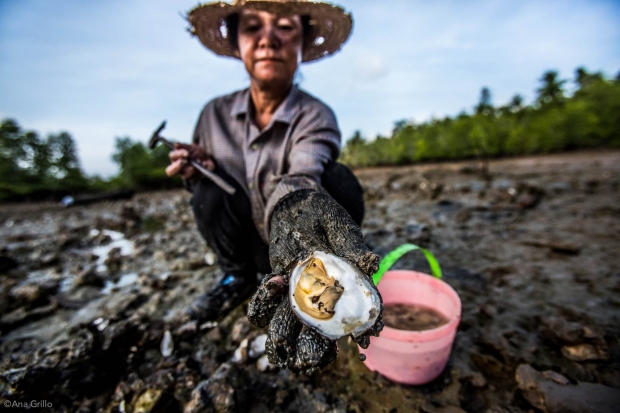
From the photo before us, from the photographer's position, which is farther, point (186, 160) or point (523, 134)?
point (523, 134)

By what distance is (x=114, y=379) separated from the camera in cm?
148

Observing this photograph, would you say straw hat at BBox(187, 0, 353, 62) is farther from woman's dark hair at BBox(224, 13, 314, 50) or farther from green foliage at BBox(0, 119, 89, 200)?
green foliage at BBox(0, 119, 89, 200)

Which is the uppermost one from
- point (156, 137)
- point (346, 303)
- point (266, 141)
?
point (156, 137)

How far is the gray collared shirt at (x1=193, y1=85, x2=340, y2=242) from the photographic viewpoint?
6.32 ft

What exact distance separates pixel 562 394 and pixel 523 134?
2245cm

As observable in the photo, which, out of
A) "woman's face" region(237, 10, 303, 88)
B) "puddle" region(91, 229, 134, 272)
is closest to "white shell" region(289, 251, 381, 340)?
"woman's face" region(237, 10, 303, 88)

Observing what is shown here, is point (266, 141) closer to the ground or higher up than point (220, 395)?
higher up

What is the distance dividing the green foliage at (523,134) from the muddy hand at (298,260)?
43.6ft

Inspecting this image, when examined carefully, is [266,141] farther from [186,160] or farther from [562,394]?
[562,394]

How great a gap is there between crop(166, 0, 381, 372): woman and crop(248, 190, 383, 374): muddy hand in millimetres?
257

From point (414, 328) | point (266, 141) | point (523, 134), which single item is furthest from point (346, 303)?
point (523, 134)

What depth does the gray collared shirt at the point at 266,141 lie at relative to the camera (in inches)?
75.9

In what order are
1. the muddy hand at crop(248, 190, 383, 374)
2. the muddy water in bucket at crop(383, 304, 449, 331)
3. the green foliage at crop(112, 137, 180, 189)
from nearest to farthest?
the muddy hand at crop(248, 190, 383, 374)
the muddy water in bucket at crop(383, 304, 449, 331)
the green foliage at crop(112, 137, 180, 189)

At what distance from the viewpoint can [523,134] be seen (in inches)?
725
